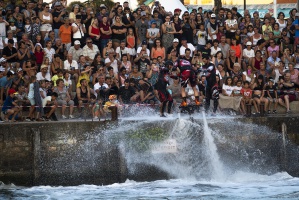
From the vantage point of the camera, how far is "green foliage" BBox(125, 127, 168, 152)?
96.8ft

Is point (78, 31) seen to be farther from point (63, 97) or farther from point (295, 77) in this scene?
point (295, 77)

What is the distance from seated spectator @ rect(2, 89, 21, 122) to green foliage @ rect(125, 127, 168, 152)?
11.2 ft

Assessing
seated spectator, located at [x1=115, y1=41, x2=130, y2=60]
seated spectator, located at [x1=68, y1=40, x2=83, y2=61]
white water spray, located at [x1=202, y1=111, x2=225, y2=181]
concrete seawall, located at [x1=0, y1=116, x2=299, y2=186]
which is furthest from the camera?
seated spectator, located at [x1=115, y1=41, x2=130, y2=60]

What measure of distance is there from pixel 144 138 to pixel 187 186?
2087mm

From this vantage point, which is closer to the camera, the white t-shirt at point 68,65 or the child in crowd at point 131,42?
the white t-shirt at point 68,65

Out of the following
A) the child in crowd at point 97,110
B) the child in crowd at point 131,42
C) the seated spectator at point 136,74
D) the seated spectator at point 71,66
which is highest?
the child in crowd at point 131,42

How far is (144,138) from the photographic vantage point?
29609 millimetres

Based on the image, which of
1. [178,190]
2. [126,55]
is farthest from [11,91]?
[178,190]

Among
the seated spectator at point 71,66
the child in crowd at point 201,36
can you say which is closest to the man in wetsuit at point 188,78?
the seated spectator at point 71,66

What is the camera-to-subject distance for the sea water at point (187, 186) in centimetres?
2734

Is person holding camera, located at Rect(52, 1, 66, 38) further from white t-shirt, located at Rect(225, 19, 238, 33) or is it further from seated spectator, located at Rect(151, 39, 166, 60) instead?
white t-shirt, located at Rect(225, 19, 238, 33)

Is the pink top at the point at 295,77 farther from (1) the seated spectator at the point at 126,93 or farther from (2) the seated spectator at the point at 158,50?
(1) the seated spectator at the point at 126,93

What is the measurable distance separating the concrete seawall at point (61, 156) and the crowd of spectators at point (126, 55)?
1.86 feet

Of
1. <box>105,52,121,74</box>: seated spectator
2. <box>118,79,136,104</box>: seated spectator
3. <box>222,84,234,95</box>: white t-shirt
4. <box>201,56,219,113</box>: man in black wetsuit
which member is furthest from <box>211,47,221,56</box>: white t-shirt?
<box>118,79,136,104</box>: seated spectator
